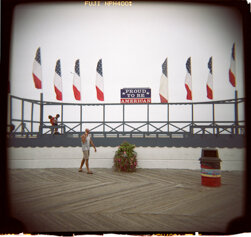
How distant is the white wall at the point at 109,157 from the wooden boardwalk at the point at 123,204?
124 cm

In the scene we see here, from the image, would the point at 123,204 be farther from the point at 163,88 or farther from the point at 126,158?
the point at 163,88

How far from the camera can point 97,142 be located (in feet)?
23.7

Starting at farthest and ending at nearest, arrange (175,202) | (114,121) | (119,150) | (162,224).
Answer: (114,121) → (119,150) → (175,202) → (162,224)

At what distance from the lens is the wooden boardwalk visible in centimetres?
268

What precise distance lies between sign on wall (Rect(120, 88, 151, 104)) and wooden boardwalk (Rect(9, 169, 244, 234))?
3.22 metres

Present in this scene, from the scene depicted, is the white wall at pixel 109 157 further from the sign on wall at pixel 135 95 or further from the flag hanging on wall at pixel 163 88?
the flag hanging on wall at pixel 163 88

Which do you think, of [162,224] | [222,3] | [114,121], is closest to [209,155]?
[162,224]

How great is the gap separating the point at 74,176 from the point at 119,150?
207 cm

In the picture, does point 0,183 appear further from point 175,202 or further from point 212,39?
point 212,39

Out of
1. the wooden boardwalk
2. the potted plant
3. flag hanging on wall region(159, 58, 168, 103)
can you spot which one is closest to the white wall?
the potted plant

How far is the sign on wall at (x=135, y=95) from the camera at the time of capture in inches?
262

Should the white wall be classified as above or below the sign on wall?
below

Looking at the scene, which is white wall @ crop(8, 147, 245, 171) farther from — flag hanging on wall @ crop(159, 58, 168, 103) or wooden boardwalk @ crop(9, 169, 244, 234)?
flag hanging on wall @ crop(159, 58, 168, 103)

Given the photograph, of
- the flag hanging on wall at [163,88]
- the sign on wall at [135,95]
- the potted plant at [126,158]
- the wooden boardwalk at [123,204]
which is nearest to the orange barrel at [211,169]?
the wooden boardwalk at [123,204]
